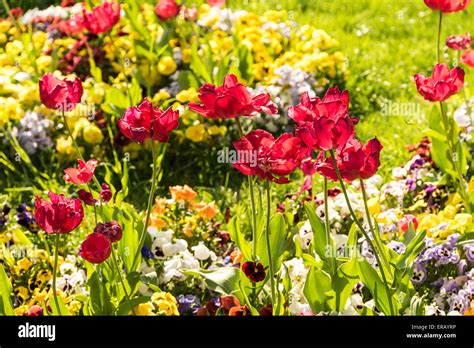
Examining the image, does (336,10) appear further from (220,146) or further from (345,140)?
(345,140)

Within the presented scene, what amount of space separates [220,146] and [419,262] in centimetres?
150

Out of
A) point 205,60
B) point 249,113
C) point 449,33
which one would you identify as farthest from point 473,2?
point 249,113

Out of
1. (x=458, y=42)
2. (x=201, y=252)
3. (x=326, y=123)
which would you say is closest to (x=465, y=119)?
(x=458, y=42)

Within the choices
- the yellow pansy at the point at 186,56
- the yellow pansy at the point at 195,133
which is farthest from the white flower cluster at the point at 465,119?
the yellow pansy at the point at 186,56

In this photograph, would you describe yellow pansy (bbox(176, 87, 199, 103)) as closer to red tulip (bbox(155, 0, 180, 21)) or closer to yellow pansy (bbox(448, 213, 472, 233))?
red tulip (bbox(155, 0, 180, 21))

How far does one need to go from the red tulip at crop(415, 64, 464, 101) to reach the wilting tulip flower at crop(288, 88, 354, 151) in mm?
437

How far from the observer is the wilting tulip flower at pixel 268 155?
2455 mm

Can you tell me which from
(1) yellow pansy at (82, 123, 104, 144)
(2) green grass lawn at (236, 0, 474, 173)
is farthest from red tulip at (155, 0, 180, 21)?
(2) green grass lawn at (236, 0, 474, 173)

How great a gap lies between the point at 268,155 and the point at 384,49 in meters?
3.31

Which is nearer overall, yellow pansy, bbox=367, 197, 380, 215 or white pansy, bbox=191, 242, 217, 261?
white pansy, bbox=191, 242, 217, 261

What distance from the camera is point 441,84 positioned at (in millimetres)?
2811

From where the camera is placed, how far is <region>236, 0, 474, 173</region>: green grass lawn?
179 inches

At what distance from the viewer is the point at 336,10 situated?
624cm

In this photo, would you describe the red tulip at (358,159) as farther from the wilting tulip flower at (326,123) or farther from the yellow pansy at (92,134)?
the yellow pansy at (92,134)
